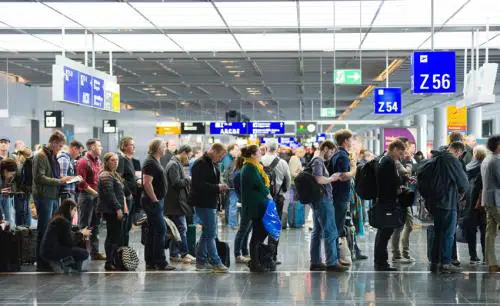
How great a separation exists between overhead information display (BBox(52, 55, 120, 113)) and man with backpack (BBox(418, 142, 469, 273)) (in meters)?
7.64

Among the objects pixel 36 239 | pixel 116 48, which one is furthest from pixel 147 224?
pixel 116 48

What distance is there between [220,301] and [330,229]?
2.21 metres

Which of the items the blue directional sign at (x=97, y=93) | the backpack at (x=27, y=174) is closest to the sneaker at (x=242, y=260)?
the backpack at (x=27, y=174)

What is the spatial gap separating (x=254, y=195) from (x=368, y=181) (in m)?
1.41

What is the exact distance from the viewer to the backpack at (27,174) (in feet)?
35.6

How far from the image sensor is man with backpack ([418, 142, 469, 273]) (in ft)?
28.5

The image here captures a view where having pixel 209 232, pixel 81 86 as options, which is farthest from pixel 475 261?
pixel 81 86

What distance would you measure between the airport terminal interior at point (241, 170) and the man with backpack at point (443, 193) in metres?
0.03

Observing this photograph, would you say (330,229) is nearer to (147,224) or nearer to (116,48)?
(147,224)

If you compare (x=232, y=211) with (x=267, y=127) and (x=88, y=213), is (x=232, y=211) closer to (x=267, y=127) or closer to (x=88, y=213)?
(x=88, y=213)

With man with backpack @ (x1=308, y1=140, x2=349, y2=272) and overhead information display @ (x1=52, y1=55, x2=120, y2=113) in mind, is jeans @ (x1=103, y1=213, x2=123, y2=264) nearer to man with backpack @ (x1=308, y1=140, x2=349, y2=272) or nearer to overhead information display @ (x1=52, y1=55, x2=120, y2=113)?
man with backpack @ (x1=308, y1=140, x2=349, y2=272)

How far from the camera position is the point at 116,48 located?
18938 mm

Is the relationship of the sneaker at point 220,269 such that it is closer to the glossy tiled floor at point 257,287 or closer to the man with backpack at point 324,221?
the glossy tiled floor at point 257,287

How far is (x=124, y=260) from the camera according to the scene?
9195 millimetres
